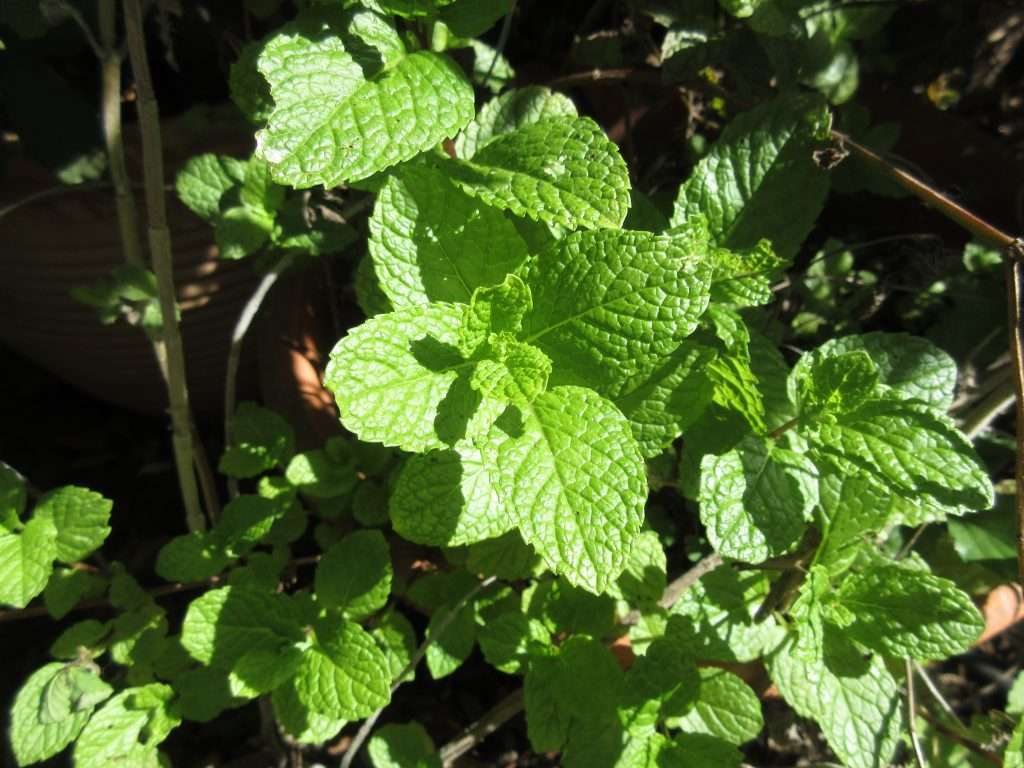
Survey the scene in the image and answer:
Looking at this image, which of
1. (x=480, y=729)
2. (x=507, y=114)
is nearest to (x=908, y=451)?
(x=507, y=114)

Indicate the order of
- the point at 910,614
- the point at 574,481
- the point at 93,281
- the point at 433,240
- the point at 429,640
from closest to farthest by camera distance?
the point at 574,481 → the point at 433,240 → the point at 910,614 → the point at 429,640 → the point at 93,281

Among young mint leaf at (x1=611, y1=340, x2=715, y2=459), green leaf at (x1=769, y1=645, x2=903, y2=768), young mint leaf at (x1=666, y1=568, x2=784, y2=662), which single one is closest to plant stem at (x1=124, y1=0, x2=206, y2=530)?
young mint leaf at (x1=611, y1=340, x2=715, y2=459)

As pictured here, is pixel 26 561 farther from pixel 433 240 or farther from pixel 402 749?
pixel 433 240

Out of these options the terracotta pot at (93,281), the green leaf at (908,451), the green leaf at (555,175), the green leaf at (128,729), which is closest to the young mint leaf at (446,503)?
the green leaf at (555,175)

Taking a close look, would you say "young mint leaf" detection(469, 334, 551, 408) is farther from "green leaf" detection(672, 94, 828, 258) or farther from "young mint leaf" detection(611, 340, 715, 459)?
"green leaf" detection(672, 94, 828, 258)

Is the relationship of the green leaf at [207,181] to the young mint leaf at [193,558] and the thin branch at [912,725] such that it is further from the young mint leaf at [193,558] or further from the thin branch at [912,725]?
the thin branch at [912,725]

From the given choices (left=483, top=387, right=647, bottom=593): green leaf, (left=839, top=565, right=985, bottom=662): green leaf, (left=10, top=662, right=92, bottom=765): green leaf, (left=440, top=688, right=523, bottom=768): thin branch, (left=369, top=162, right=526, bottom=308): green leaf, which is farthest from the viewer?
(left=440, top=688, right=523, bottom=768): thin branch

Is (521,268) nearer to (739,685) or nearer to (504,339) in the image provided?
(504,339)
